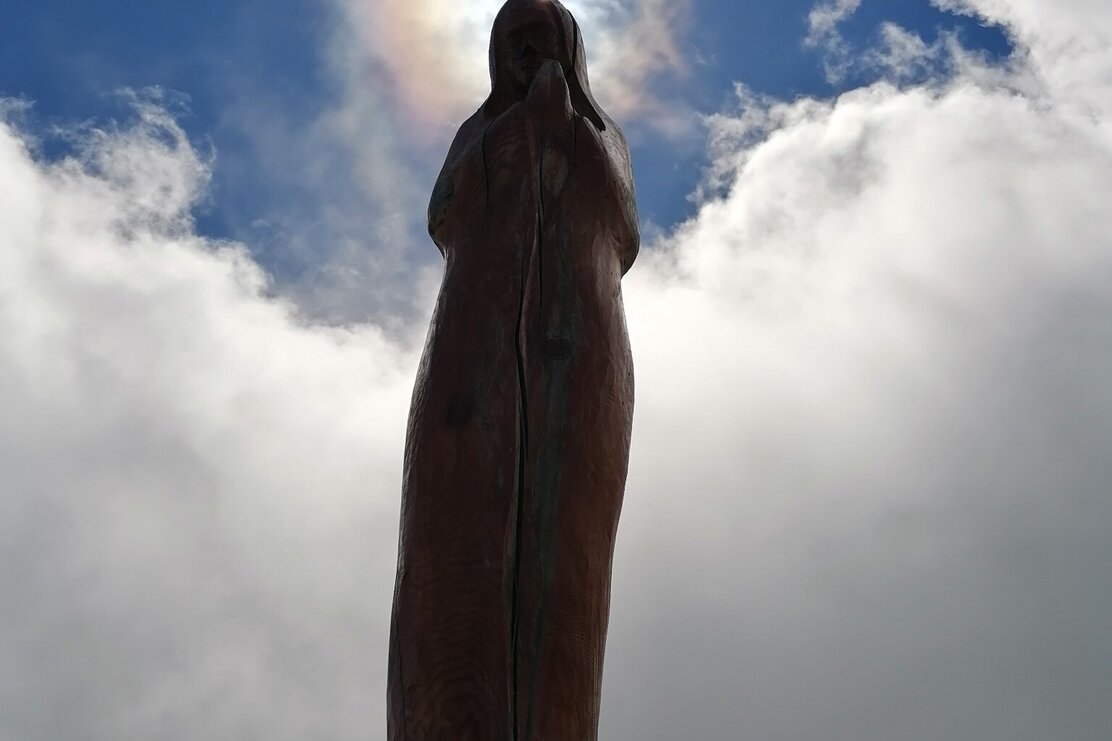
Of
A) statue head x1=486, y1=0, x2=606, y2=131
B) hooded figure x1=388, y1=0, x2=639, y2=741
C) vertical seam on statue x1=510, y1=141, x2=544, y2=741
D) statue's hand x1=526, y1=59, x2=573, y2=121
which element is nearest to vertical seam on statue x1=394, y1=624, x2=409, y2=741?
hooded figure x1=388, y1=0, x2=639, y2=741

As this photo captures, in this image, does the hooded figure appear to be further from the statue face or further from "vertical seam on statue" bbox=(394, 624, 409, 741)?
the statue face

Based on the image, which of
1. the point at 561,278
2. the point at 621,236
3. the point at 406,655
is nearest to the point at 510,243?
the point at 561,278

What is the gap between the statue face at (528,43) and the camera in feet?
17.5

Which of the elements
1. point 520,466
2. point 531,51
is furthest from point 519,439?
point 531,51

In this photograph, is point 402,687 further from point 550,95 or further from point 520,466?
point 550,95

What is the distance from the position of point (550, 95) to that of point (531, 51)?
589 millimetres

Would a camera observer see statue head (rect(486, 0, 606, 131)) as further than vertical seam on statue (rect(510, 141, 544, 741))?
Yes

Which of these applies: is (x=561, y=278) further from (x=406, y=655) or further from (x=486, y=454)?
(x=406, y=655)

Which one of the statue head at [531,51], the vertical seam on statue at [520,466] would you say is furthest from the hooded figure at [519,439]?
the statue head at [531,51]

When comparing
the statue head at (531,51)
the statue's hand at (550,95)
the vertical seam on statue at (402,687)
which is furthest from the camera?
the statue head at (531,51)

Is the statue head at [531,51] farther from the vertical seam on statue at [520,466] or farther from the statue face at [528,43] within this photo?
the vertical seam on statue at [520,466]

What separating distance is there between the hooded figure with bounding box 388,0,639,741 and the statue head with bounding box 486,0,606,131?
0.36 m

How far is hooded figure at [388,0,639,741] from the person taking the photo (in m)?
3.66

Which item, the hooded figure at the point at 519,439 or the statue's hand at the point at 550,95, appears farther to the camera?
the statue's hand at the point at 550,95
